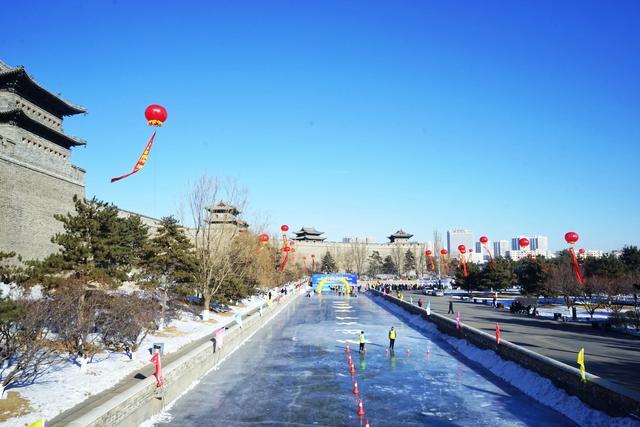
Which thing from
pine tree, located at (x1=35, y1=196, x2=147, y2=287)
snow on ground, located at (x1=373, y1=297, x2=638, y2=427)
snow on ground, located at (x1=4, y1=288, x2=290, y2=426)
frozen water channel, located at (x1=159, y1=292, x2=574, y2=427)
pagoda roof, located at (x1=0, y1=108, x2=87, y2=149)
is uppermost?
pagoda roof, located at (x1=0, y1=108, x2=87, y2=149)

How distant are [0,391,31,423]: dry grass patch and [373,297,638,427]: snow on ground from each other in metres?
10.7

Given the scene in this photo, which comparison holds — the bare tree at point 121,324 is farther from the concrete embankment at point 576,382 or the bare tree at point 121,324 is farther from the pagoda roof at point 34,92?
the pagoda roof at point 34,92

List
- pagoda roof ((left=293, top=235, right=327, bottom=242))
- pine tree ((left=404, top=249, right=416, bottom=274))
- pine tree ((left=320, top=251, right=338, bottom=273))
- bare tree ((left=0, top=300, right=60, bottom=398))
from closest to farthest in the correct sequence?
bare tree ((left=0, top=300, right=60, bottom=398)) < pine tree ((left=320, top=251, right=338, bottom=273)) < pine tree ((left=404, top=249, right=416, bottom=274)) < pagoda roof ((left=293, top=235, right=327, bottom=242))

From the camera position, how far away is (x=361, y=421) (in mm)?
9820

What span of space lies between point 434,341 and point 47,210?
23517 mm

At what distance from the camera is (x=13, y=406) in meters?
8.77

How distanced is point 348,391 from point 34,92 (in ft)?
94.1

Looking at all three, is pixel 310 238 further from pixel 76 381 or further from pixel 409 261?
pixel 76 381

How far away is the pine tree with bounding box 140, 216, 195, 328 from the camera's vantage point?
20.9 metres

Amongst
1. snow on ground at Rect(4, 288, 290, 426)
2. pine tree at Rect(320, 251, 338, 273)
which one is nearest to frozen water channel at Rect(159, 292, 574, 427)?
snow on ground at Rect(4, 288, 290, 426)

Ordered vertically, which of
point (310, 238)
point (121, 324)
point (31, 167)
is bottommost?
point (121, 324)

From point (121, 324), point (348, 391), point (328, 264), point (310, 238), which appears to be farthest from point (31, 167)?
point (310, 238)

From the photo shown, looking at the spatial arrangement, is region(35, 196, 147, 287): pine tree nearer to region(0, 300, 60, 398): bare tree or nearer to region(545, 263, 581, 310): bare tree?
region(0, 300, 60, 398): bare tree

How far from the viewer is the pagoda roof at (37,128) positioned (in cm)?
2661
